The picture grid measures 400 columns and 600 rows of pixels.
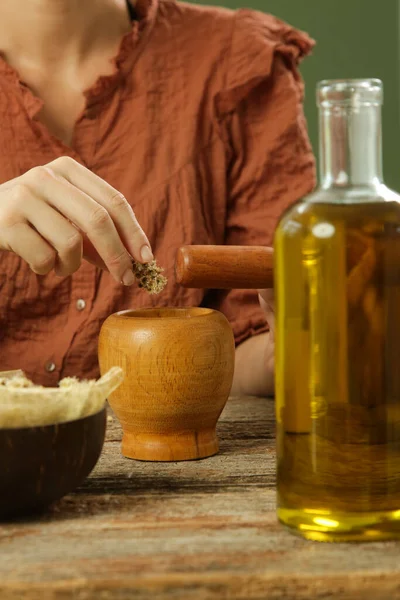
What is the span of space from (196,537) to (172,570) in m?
0.06

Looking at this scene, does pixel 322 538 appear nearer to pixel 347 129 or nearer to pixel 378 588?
pixel 378 588

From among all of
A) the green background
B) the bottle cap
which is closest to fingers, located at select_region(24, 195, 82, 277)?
the bottle cap

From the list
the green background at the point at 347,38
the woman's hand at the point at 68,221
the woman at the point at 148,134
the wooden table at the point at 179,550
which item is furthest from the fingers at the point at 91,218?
the green background at the point at 347,38

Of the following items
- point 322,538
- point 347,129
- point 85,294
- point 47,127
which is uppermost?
point 347,129

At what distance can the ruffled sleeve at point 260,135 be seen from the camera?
1346mm

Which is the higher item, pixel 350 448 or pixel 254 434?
pixel 350 448

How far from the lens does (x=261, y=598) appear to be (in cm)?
46

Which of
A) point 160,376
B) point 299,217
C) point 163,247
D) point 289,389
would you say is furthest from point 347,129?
point 163,247

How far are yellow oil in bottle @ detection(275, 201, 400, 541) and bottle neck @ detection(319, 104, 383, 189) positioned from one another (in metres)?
0.02

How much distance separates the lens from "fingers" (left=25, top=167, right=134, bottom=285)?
783mm

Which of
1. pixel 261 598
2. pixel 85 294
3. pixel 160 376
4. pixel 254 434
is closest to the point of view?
pixel 261 598

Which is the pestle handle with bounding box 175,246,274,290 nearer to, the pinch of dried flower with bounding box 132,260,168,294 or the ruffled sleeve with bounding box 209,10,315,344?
the pinch of dried flower with bounding box 132,260,168,294

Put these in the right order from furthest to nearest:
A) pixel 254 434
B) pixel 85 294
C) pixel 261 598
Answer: pixel 85 294 → pixel 254 434 → pixel 261 598

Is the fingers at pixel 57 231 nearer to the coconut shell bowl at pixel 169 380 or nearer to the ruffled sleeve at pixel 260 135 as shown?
the coconut shell bowl at pixel 169 380
